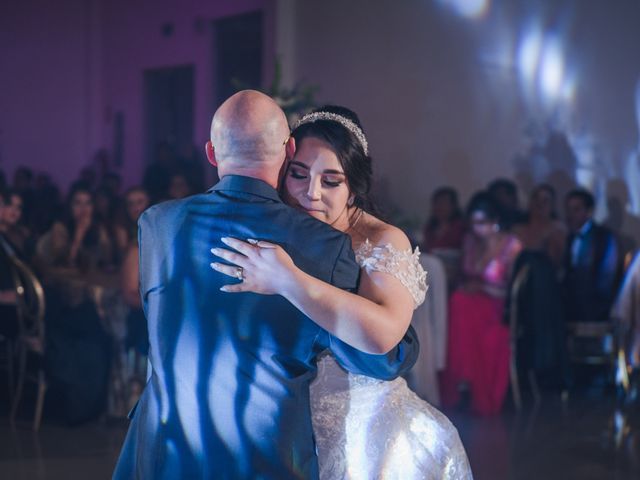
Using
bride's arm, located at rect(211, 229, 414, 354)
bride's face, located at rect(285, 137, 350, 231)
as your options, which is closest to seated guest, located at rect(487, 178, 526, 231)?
bride's face, located at rect(285, 137, 350, 231)

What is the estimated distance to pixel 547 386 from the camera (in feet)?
20.2

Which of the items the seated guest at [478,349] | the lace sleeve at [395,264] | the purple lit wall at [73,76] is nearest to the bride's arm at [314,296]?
the lace sleeve at [395,264]

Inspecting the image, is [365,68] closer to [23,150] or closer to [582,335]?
[582,335]

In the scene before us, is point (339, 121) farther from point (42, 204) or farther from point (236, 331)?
point (42, 204)

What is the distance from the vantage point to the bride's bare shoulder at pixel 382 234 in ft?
6.53

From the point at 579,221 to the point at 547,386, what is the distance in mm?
1131

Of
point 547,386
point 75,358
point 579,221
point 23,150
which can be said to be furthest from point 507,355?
point 23,150

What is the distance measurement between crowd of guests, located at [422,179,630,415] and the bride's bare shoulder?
127 inches

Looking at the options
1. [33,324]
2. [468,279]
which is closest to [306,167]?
[33,324]

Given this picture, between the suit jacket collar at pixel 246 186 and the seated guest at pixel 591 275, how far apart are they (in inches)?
186

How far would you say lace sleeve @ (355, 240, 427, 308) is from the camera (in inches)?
71.3

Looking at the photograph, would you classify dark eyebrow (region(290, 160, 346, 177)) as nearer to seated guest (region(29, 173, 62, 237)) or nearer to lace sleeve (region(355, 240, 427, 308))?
lace sleeve (region(355, 240, 427, 308))

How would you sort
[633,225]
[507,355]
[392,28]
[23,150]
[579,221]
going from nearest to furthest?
[507,355], [579,221], [633,225], [392,28], [23,150]

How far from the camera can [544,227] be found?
21.0ft
